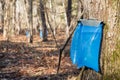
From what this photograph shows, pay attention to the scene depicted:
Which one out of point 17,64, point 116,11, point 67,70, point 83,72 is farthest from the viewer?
point 17,64

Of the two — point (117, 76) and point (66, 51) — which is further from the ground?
point (117, 76)

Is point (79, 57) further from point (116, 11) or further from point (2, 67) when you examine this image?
point (2, 67)

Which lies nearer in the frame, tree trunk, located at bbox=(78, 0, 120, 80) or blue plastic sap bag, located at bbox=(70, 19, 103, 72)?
tree trunk, located at bbox=(78, 0, 120, 80)

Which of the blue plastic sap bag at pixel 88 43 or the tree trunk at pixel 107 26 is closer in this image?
the tree trunk at pixel 107 26

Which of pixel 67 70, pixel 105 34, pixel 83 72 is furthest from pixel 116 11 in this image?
pixel 67 70

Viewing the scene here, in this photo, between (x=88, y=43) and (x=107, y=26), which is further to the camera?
(x=88, y=43)

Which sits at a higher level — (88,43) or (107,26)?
(107,26)

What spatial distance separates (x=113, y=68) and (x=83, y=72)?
0.64m

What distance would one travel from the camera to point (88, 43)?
4.66 meters

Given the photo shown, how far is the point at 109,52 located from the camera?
14.6 ft

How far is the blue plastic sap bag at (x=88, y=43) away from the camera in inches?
178

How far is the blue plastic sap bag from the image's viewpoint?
14.8ft

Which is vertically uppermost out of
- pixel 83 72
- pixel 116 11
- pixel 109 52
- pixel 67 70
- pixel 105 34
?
pixel 116 11

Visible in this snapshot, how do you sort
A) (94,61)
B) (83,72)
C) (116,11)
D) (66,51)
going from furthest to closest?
(66,51) < (83,72) < (94,61) < (116,11)
